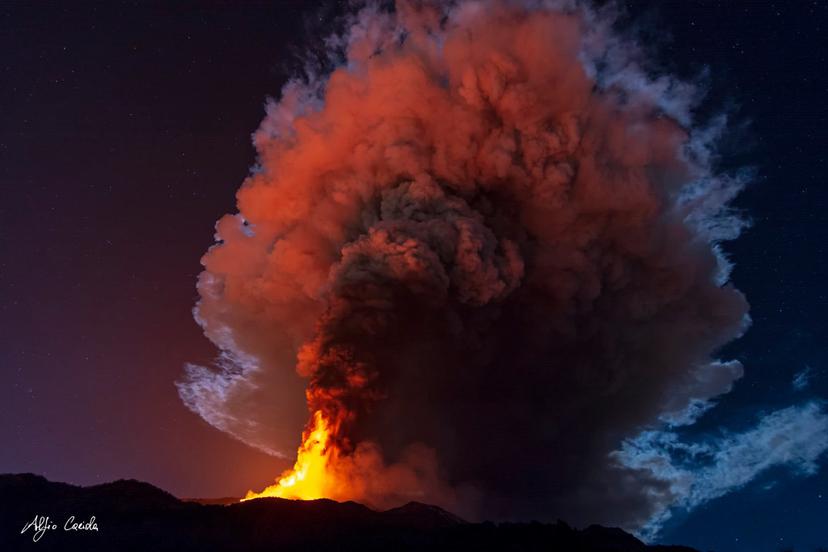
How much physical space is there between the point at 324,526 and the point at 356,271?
13775 millimetres

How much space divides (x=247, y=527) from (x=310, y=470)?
22.9 feet

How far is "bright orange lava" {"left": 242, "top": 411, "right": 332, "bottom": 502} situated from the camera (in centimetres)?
3052

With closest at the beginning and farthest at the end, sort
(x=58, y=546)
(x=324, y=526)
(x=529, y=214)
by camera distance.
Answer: (x=58, y=546) < (x=324, y=526) < (x=529, y=214)

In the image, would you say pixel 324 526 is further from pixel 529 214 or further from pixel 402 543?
pixel 529 214

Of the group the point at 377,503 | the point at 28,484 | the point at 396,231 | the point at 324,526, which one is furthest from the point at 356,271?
the point at 28,484

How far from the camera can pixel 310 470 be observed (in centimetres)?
3105

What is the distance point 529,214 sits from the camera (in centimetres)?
4203

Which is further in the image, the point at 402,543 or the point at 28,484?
the point at 28,484
